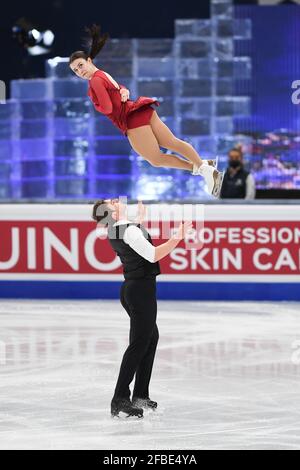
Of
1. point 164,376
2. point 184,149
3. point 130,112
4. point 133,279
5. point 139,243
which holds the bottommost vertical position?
point 164,376

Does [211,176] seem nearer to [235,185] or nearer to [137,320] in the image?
[137,320]

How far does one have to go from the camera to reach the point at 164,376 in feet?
28.8

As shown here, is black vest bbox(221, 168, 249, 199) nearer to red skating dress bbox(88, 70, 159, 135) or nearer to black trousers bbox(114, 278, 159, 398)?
black trousers bbox(114, 278, 159, 398)

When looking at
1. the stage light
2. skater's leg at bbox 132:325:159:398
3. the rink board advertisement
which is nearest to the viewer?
skater's leg at bbox 132:325:159:398

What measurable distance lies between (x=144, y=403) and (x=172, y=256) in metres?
5.50

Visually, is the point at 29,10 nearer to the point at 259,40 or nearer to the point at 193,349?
the point at 259,40

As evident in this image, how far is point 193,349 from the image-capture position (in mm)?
9930

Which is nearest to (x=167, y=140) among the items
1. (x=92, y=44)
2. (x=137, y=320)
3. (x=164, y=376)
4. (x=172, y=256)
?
(x=92, y=44)

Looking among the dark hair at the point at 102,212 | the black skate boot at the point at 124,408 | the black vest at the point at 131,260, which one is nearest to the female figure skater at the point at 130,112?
the dark hair at the point at 102,212

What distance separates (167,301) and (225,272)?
0.75 m

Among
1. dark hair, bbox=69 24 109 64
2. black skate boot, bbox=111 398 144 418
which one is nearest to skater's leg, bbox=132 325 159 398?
black skate boot, bbox=111 398 144 418

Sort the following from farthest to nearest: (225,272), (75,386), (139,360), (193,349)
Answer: (225,272), (193,349), (75,386), (139,360)

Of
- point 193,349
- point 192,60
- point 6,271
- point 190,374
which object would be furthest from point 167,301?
point 192,60

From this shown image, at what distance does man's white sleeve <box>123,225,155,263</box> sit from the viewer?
7.01 meters
